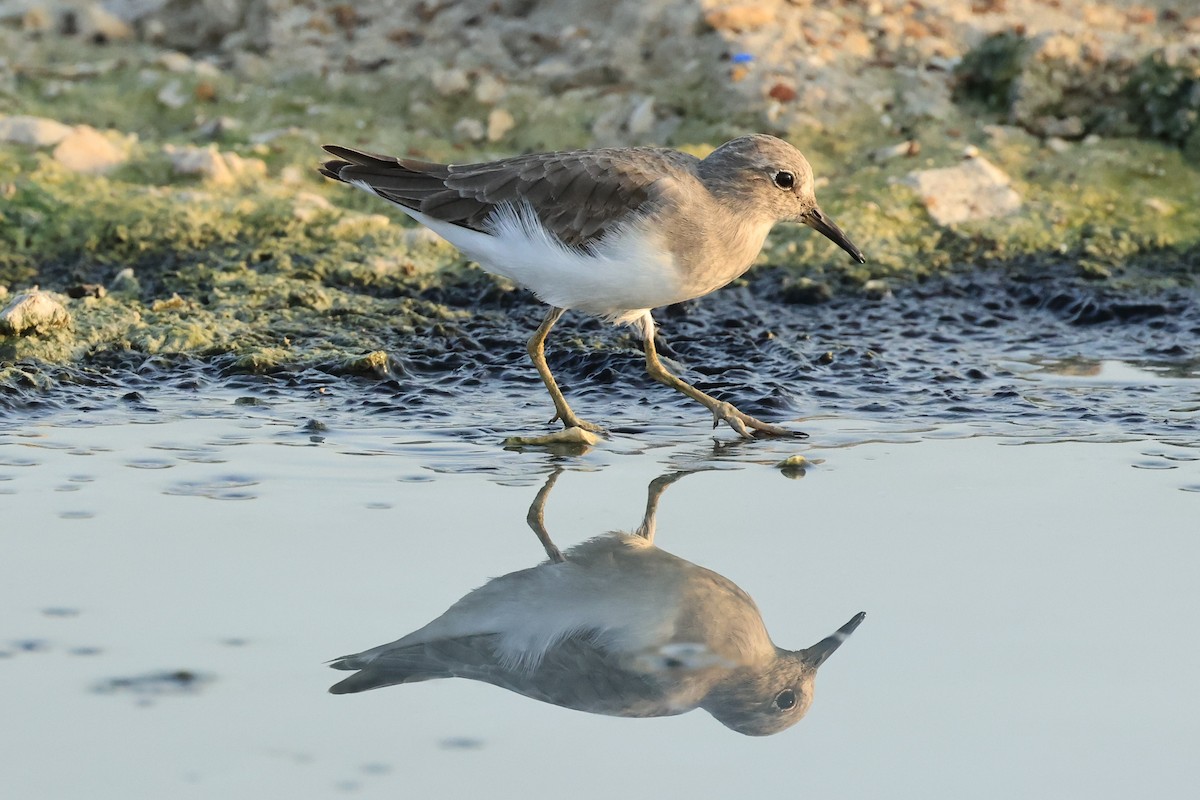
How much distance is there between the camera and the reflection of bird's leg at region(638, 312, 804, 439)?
5352 mm

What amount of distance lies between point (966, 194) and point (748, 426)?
9.18 ft

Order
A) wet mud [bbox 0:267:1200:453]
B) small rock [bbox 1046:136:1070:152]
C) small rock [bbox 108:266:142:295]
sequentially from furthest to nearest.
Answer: small rock [bbox 1046:136:1070:152] < small rock [bbox 108:266:142:295] < wet mud [bbox 0:267:1200:453]

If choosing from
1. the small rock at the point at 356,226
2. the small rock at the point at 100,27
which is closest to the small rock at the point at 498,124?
the small rock at the point at 356,226

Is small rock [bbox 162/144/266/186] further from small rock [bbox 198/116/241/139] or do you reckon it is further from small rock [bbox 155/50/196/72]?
small rock [bbox 155/50/196/72]

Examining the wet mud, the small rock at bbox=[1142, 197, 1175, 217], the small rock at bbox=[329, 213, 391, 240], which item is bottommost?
the wet mud

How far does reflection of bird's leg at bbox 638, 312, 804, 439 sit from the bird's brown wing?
1.76 feet

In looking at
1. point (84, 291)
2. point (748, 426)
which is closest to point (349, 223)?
point (84, 291)

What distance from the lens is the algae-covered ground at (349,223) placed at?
20.9 ft

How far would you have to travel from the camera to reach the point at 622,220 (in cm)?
527

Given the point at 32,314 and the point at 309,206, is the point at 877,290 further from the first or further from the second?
the point at 32,314

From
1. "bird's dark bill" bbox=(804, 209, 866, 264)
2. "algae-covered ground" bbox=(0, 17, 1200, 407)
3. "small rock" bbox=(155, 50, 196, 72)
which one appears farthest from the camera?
"small rock" bbox=(155, 50, 196, 72)

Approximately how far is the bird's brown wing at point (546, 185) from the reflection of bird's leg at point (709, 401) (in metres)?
0.54

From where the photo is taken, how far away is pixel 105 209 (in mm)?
7301

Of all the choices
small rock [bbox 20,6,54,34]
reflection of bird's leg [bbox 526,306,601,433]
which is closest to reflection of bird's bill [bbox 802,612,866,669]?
reflection of bird's leg [bbox 526,306,601,433]
